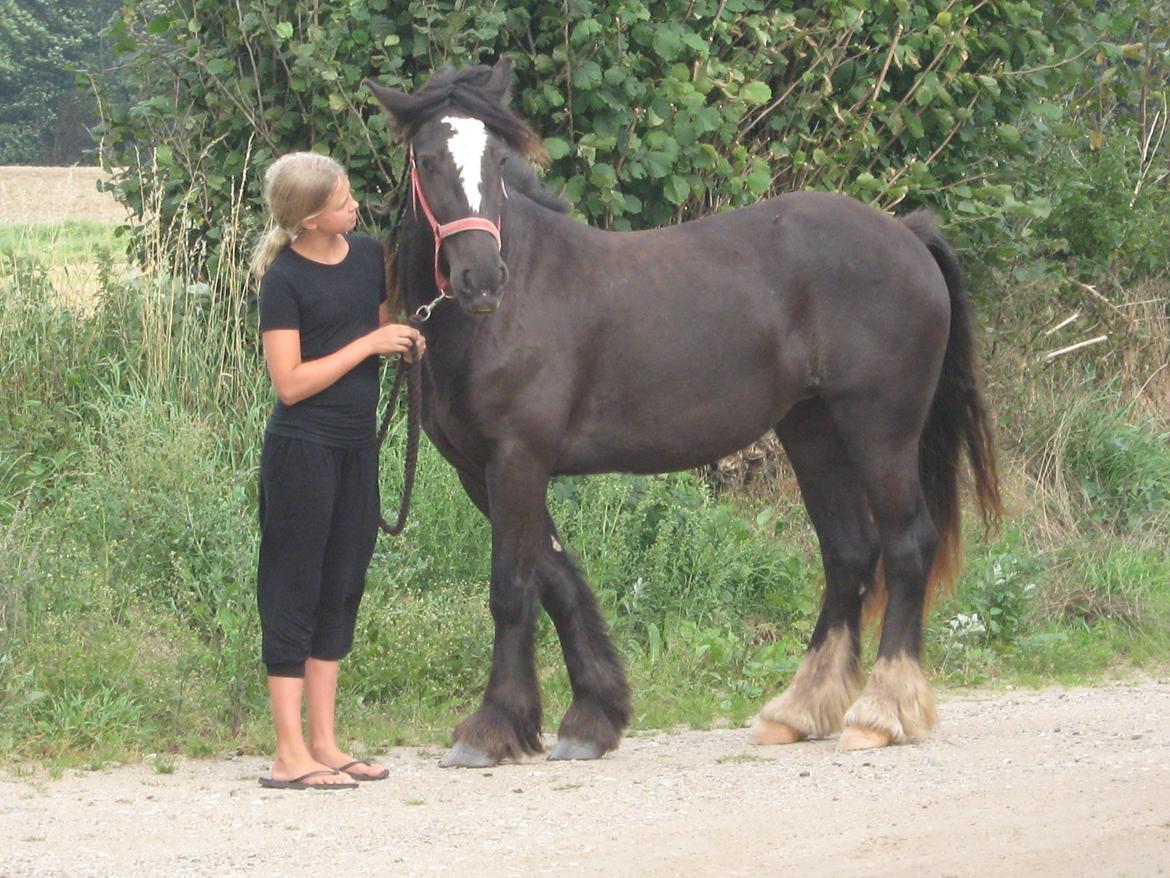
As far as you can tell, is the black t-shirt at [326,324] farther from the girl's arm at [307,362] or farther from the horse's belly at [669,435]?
the horse's belly at [669,435]

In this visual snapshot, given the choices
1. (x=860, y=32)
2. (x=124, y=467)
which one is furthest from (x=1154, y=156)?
(x=124, y=467)

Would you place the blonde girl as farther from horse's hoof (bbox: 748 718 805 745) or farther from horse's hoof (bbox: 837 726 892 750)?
horse's hoof (bbox: 837 726 892 750)

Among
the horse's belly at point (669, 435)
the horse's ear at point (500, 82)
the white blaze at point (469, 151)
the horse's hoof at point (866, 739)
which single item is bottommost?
the horse's hoof at point (866, 739)

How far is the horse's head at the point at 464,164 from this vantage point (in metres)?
5.14

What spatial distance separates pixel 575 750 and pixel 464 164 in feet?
6.63

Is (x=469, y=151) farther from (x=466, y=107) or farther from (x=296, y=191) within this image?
(x=296, y=191)

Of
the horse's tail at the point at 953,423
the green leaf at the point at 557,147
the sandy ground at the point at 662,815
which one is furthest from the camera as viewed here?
the green leaf at the point at 557,147

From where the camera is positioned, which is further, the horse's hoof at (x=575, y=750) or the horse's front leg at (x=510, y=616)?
the horse's hoof at (x=575, y=750)

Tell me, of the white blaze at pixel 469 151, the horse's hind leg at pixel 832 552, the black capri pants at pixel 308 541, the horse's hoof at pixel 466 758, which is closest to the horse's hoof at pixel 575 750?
the horse's hoof at pixel 466 758

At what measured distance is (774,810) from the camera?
479cm

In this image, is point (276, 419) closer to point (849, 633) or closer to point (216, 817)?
point (216, 817)

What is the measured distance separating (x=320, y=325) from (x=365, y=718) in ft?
5.81

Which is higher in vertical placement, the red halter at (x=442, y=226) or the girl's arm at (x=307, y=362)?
the red halter at (x=442, y=226)

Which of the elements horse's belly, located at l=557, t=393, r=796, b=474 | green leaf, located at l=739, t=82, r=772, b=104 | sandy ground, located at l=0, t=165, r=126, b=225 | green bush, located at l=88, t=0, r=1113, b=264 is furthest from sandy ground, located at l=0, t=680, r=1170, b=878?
sandy ground, located at l=0, t=165, r=126, b=225
